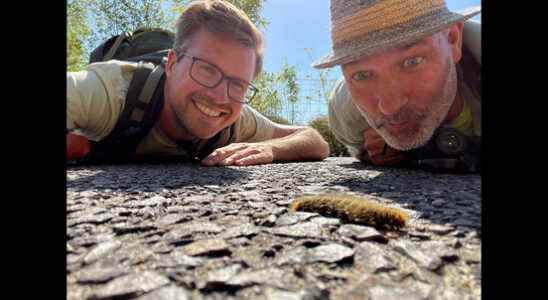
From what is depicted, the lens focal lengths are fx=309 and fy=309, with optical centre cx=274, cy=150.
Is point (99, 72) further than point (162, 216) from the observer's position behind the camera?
Yes

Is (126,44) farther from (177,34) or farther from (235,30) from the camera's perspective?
(235,30)

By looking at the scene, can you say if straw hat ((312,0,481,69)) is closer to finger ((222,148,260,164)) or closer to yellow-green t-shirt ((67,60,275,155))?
finger ((222,148,260,164))

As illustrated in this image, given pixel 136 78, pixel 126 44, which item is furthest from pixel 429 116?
pixel 126 44

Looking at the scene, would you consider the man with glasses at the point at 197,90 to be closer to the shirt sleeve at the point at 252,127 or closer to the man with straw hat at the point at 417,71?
the shirt sleeve at the point at 252,127

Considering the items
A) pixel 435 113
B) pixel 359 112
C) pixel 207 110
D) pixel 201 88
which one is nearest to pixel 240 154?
pixel 207 110

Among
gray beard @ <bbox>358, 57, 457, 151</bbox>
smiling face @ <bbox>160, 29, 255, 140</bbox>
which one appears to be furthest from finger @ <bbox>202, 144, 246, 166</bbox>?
gray beard @ <bbox>358, 57, 457, 151</bbox>

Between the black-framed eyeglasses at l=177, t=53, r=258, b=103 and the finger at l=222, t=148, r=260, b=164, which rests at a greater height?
the black-framed eyeglasses at l=177, t=53, r=258, b=103
